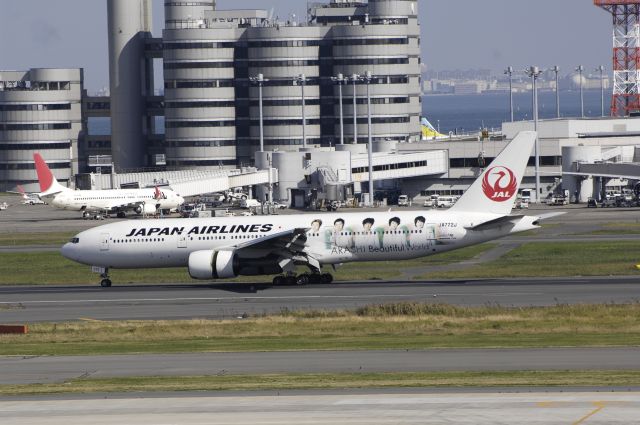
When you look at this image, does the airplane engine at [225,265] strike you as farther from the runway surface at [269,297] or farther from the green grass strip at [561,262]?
the green grass strip at [561,262]

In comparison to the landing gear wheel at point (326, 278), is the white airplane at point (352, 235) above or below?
above

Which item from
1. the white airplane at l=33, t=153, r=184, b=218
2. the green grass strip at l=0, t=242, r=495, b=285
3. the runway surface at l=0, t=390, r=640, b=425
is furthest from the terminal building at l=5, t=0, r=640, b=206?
the runway surface at l=0, t=390, r=640, b=425

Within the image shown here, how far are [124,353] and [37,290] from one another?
24.1 meters

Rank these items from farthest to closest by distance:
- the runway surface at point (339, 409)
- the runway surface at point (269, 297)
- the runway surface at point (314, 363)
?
1. the runway surface at point (269, 297)
2. the runway surface at point (314, 363)
3. the runway surface at point (339, 409)

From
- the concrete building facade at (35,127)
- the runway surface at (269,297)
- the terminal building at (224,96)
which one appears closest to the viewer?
the runway surface at (269,297)

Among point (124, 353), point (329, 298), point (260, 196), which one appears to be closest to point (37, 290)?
point (329, 298)

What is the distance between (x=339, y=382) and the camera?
33.1 metres

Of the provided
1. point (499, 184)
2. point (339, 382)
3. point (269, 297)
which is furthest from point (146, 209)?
point (339, 382)

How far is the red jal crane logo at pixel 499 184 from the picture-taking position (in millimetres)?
60062

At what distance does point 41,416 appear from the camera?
97.4ft

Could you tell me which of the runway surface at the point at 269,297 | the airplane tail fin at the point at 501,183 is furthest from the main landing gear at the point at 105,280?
the airplane tail fin at the point at 501,183

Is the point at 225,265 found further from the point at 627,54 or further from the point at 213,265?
the point at 627,54

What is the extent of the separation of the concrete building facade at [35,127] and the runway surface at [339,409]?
14447 cm

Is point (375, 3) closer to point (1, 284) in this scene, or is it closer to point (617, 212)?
point (617, 212)
